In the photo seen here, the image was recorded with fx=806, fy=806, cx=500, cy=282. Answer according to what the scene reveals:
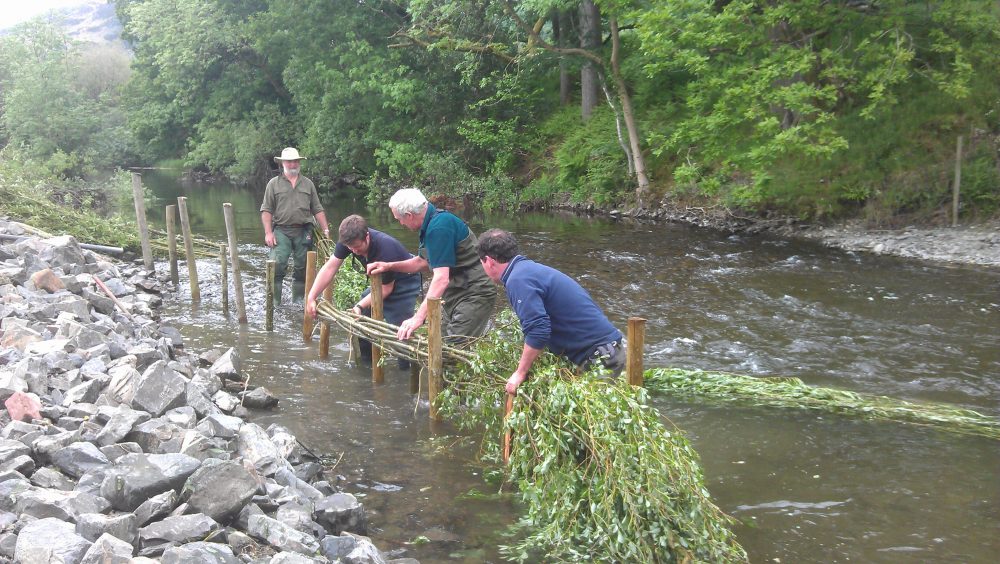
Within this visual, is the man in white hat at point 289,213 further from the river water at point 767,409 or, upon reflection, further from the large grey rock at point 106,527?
the large grey rock at point 106,527

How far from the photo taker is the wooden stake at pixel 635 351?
4938mm

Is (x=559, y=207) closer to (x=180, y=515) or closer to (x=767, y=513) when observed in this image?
(x=767, y=513)

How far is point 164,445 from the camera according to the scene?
4984 millimetres

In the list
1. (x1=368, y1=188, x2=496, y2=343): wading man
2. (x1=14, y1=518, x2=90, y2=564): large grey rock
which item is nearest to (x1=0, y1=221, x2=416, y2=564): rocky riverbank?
(x1=14, y1=518, x2=90, y2=564): large grey rock

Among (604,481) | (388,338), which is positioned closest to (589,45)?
(388,338)

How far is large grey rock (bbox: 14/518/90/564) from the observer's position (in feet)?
11.3

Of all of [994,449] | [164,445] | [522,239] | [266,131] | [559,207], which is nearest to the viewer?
[164,445]

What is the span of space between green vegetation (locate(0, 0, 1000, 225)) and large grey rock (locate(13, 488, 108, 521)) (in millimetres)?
13892

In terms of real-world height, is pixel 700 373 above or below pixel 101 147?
below

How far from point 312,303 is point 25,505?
4.49 meters

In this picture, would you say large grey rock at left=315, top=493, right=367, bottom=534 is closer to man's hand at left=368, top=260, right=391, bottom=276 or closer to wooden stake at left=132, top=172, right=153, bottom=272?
man's hand at left=368, top=260, right=391, bottom=276

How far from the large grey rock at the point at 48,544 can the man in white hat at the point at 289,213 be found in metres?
7.14

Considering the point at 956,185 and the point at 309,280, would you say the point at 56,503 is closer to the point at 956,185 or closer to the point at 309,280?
the point at 309,280

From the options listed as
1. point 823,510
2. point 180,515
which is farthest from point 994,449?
point 180,515
